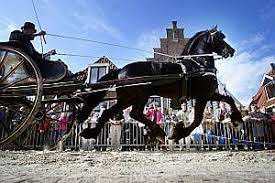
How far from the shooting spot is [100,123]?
621cm

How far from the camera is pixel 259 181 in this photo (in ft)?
9.37

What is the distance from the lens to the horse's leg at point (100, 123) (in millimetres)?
5992

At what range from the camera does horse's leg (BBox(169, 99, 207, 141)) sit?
6.70 meters

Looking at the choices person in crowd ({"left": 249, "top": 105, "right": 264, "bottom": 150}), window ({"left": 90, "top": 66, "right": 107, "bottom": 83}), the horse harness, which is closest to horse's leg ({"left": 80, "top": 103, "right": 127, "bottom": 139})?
the horse harness

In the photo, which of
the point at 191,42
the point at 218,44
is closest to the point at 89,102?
the point at 191,42

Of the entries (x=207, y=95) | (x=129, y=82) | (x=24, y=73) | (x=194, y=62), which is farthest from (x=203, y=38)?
(x=24, y=73)

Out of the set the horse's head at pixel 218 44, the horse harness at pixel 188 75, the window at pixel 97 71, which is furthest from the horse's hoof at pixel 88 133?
the window at pixel 97 71

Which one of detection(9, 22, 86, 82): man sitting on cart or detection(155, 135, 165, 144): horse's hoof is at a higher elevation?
detection(9, 22, 86, 82): man sitting on cart

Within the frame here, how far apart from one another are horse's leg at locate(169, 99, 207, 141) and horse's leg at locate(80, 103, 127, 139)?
1.43m

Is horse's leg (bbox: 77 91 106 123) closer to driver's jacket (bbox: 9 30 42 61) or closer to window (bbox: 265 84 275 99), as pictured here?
driver's jacket (bbox: 9 30 42 61)

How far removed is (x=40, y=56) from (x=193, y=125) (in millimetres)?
3991

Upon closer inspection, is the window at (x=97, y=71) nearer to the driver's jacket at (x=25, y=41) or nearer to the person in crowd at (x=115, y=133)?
the person in crowd at (x=115, y=133)

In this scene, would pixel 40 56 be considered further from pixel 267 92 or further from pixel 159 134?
pixel 267 92

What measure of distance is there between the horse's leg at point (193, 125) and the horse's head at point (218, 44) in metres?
1.60
